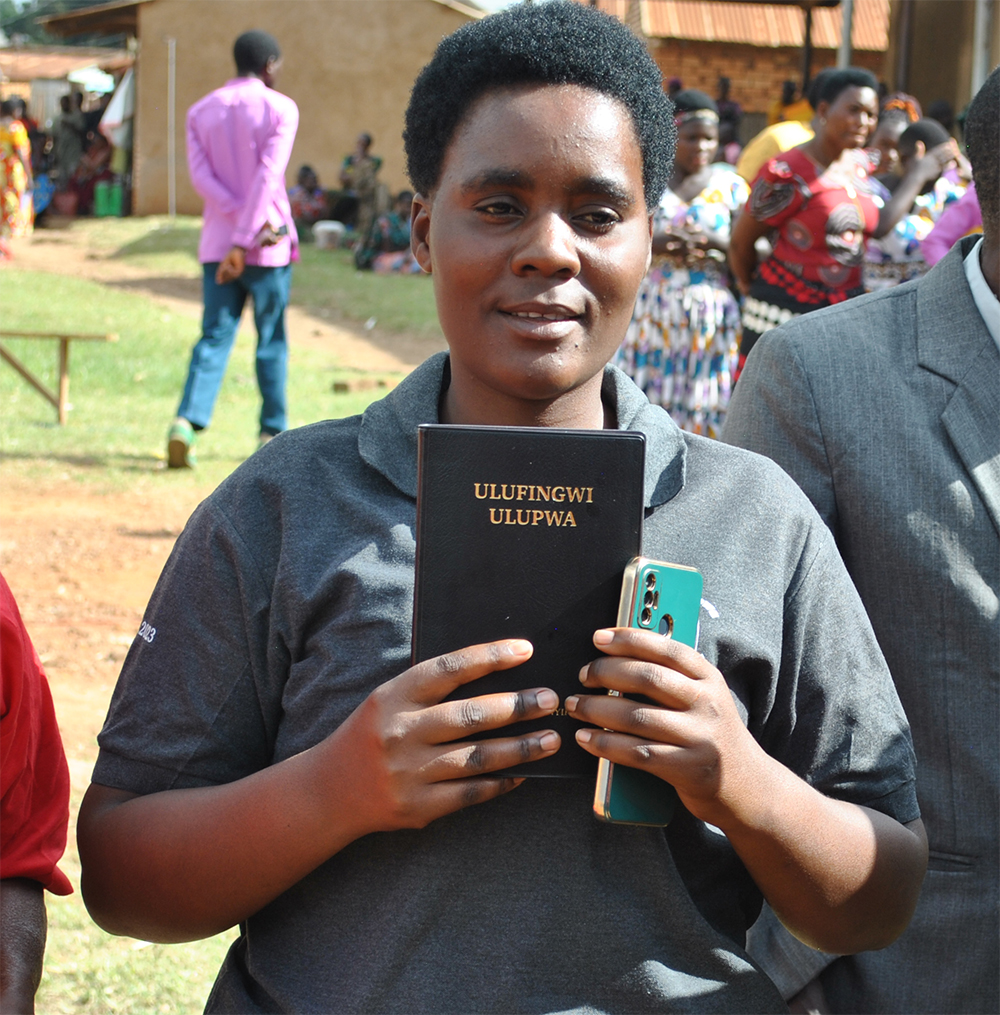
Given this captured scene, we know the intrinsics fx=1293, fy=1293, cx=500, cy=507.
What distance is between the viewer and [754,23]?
18.0 meters

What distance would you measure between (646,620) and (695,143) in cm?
597

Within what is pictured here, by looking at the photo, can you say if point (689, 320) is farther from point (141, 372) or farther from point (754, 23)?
point (754, 23)

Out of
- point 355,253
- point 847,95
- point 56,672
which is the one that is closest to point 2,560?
point 56,672

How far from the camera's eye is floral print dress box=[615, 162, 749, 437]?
6.52 m

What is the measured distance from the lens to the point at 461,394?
171 cm

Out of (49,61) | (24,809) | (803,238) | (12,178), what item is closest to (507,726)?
(24,809)

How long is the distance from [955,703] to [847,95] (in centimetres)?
486

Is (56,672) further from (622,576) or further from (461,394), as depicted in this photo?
(622,576)

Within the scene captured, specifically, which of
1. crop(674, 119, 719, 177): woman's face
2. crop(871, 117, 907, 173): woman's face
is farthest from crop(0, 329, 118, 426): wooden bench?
crop(871, 117, 907, 173): woman's face

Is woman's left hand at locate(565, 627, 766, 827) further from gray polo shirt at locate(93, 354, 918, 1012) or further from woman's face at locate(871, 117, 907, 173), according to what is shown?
woman's face at locate(871, 117, 907, 173)

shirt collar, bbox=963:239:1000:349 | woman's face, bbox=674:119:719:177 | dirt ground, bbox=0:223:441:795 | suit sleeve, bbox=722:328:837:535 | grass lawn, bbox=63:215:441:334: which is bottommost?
grass lawn, bbox=63:215:441:334

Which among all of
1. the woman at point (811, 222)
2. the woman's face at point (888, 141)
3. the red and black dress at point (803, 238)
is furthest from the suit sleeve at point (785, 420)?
the woman's face at point (888, 141)

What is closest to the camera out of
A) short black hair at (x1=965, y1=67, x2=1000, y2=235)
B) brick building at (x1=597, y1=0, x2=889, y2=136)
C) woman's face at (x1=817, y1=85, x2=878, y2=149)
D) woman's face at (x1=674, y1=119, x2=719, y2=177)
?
short black hair at (x1=965, y1=67, x2=1000, y2=235)

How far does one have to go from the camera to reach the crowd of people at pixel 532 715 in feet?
4.46
